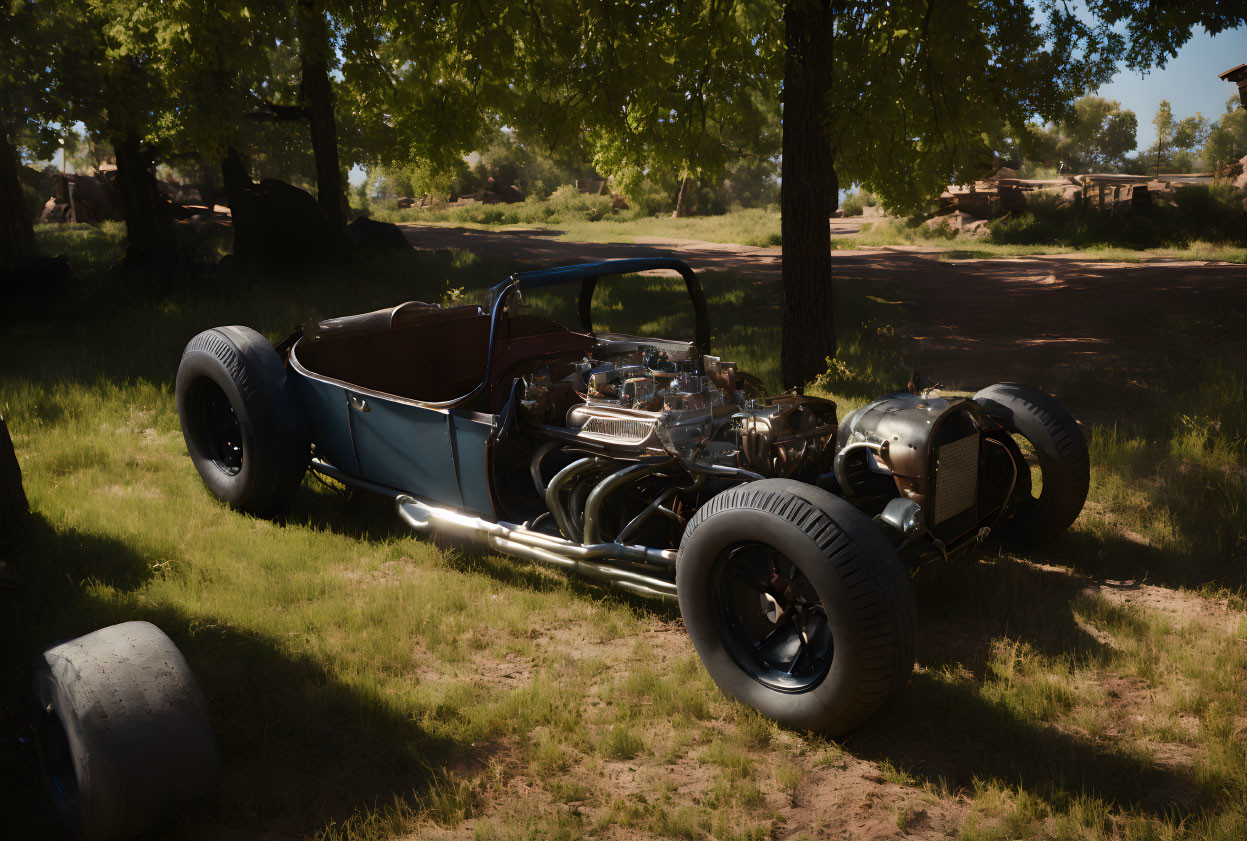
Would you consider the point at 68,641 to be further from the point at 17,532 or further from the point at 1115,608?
the point at 1115,608

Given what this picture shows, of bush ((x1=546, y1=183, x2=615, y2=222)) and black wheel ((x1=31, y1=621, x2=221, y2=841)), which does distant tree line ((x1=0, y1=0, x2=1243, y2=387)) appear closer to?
black wheel ((x1=31, y1=621, x2=221, y2=841))

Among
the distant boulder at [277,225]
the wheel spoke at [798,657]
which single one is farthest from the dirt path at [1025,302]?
the wheel spoke at [798,657]

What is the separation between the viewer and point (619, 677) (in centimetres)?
423

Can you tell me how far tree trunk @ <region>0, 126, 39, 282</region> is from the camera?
1475 cm

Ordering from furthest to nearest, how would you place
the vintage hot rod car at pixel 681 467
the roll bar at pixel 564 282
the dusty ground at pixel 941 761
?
the roll bar at pixel 564 282
the vintage hot rod car at pixel 681 467
the dusty ground at pixel 941 761

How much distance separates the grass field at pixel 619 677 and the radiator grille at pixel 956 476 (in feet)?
1.45

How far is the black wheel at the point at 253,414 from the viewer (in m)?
5.76

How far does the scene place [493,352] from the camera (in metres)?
4.96

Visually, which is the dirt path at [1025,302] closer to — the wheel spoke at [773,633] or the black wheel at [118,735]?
the wheel spoke at [773,633]

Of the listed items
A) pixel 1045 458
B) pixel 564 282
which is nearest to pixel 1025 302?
→ pixel 1045 458

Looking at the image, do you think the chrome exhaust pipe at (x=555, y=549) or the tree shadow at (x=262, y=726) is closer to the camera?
the tree shadow at (x=262, y=726)

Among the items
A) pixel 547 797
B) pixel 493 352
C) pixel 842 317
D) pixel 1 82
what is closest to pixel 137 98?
pixel 1 82

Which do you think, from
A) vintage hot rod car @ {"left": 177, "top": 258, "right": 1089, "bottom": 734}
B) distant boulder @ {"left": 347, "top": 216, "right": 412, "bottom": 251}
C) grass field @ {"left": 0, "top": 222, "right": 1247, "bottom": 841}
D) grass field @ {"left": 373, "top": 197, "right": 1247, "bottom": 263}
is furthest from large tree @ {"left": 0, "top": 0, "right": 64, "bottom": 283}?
grass field @ {"left": 373, "top": 197, "right": 1247, "bottom": 263}

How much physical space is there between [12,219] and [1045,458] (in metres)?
16.4
